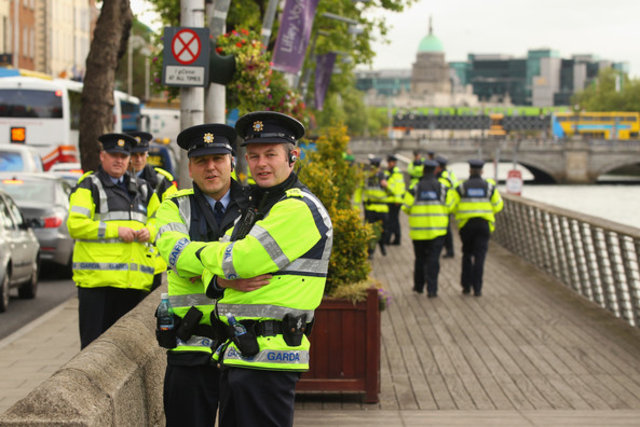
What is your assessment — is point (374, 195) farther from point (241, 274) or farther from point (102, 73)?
point (241, 274)

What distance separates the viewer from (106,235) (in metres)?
7.01

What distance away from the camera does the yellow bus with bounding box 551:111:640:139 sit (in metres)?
138


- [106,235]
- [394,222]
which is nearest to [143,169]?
[106,235]

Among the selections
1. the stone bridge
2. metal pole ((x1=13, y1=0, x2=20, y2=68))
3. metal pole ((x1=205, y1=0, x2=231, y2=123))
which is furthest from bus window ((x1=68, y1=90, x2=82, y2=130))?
the stone bridge

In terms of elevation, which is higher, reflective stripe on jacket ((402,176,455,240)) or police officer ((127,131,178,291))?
police officer ((127,131,178,291))

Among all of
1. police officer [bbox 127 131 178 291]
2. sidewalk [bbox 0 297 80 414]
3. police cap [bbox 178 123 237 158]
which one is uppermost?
police cap [bbox 178 123 237 158]

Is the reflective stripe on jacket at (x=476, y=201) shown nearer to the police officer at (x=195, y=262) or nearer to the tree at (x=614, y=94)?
the police officer at (x=195, y=262)

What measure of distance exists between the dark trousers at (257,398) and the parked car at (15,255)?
9.09m

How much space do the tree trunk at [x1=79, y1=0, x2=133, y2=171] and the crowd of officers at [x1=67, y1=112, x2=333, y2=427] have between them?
34.2 ft

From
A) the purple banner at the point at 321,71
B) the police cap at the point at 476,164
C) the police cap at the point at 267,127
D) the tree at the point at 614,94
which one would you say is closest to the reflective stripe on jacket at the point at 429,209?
the police cap at the point at 476,164

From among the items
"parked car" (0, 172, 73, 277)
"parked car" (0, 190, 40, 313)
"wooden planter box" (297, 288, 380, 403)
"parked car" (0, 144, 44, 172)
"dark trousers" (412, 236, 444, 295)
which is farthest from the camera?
"parked car" (0, 144, 44, 172)

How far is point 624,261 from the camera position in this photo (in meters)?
11.8

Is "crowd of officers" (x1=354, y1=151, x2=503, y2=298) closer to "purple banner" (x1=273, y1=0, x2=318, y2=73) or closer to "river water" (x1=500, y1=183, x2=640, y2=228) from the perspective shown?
"purple banner" (x1=273, y1=0, x2=318, y2=73)

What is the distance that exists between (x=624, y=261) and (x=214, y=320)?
811cm
